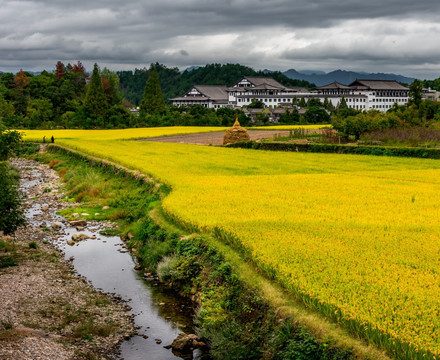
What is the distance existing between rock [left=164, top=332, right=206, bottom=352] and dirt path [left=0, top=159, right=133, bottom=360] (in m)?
1.12

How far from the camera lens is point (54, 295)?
11438 millimetres

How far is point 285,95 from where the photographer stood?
105500 mm

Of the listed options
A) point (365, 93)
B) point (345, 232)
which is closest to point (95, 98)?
point (345, 232)

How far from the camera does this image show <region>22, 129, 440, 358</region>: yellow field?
23.0 ft

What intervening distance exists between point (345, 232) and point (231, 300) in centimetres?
334

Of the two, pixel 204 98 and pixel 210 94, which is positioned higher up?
pixel 210 94

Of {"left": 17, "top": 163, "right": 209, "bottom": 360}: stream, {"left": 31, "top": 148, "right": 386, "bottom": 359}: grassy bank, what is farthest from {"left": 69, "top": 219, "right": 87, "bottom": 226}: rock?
{"left": 31, "top": 148, "right": 386, "bottom": 359}: grassy bank

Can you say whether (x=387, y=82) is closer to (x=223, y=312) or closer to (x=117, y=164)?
(x=117, y=164)

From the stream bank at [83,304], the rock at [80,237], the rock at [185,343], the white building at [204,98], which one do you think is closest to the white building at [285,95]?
the white building at [204,98]

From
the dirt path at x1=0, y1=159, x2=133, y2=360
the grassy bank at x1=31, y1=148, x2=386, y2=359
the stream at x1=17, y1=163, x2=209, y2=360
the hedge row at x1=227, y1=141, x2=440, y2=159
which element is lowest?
the stream at x1=17, y1=163, x2=209, y2=360

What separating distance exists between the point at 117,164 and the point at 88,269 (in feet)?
48.7

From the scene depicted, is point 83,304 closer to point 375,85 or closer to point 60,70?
point 60,70

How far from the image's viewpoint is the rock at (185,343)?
9219mm

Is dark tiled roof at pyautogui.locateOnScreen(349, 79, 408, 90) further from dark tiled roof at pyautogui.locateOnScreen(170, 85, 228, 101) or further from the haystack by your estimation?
the haystack
